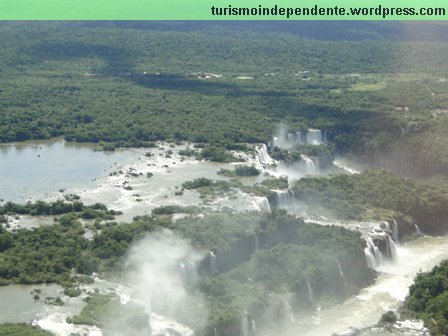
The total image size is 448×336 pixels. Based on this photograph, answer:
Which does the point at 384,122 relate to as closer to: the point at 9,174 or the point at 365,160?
the point at 365,160

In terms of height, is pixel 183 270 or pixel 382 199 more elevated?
pixel 183 270

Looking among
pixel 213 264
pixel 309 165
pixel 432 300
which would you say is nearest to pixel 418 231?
pixel 309 165

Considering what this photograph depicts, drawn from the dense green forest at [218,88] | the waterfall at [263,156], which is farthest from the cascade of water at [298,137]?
the waterfall at [263,156]

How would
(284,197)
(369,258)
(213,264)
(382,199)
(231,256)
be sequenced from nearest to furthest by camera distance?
1. (213,264)
2. (231,256)
3. (369,258)
4. (284,197)
5. (382,199)

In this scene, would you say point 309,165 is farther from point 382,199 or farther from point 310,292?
point 310,292

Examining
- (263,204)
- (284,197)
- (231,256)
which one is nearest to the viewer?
(231,256)

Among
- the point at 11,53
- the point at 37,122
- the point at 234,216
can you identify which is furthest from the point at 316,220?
the point at 11,53

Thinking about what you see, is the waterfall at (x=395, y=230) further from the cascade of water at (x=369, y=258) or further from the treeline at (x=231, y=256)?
the treeline at (x=231, y=256)

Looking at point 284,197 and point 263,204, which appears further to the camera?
point 284,197
